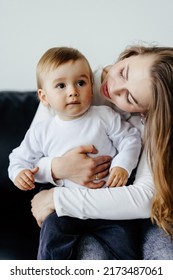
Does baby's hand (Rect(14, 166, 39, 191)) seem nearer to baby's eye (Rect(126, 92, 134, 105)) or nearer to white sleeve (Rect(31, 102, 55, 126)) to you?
white sleeve (Rect(31, 102, 55, 126))

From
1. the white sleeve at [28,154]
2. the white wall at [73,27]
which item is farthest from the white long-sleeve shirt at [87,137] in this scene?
the white wall at [73,27]

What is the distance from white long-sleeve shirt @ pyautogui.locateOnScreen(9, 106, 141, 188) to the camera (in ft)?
3.11

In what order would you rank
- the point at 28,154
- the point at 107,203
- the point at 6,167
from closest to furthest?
the point at 107,203 → the point at 28,154 → the point at 6,167

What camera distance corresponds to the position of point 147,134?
3.01ft

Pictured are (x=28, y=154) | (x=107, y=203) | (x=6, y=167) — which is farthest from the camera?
(x=6, y=167)

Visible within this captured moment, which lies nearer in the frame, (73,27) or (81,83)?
(81,83)

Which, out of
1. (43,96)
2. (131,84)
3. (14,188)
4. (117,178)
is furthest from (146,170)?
(14,188)

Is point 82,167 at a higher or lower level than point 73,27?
lower

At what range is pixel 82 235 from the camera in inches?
35.4

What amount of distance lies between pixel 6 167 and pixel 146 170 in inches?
16.6

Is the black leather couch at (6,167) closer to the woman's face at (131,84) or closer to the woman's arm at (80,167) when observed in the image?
the woman's arm at (80,167)

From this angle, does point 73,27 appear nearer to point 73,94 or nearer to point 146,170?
point 73,94

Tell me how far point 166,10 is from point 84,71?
0.41m

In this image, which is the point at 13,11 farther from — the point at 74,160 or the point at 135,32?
the point at 74,160
